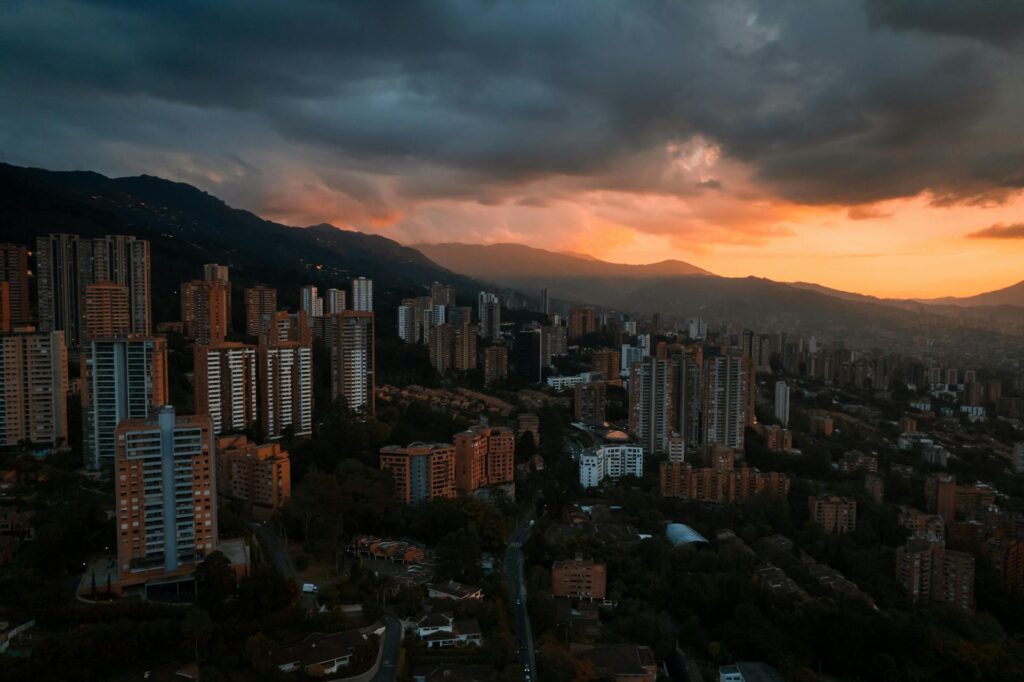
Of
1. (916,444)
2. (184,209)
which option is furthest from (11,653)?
(184,209)

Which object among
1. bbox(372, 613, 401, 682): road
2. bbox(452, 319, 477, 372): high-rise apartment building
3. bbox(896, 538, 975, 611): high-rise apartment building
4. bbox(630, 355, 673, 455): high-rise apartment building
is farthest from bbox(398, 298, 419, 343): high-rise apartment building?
bbox(372, 613, 401, 682): road

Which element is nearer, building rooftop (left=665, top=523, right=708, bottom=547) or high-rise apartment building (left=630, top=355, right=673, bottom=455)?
building rooftop (left=665, top=523, right=708, bottom=547)

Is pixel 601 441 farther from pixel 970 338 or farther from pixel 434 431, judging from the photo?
pixel 970 338

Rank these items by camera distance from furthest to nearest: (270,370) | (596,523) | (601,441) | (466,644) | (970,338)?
(970,338)
(601,441)
(270,370)
(596,523)
(466,644)

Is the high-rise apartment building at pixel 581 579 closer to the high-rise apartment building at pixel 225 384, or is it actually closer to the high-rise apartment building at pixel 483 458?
the high-rise apartment building at pixel 483 458

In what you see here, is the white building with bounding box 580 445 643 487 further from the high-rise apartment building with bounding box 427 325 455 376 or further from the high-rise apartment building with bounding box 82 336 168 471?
the high-rise apartment building with bounding box 427 325 455 376

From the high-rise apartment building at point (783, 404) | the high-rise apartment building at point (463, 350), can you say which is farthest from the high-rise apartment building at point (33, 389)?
the high-rise apartment building at point (783, 404)
